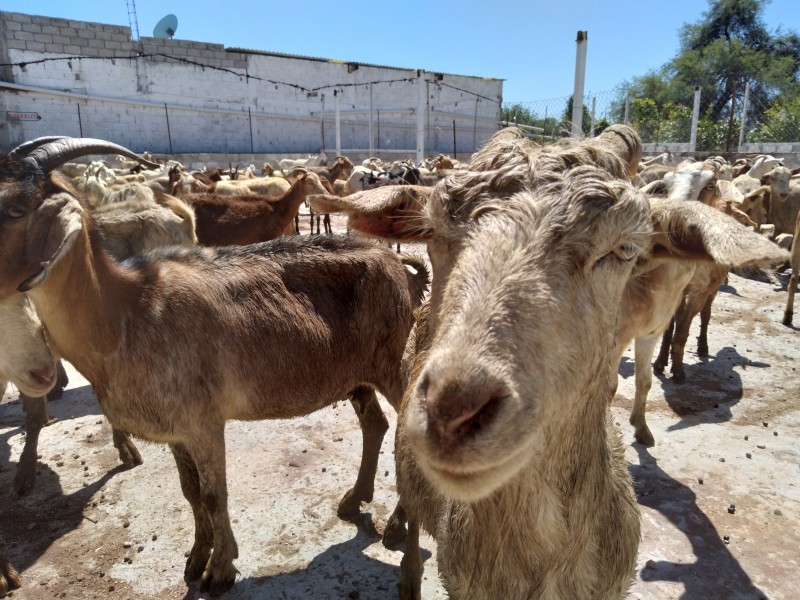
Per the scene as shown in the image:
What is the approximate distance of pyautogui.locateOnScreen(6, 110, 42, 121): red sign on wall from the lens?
3117 cm

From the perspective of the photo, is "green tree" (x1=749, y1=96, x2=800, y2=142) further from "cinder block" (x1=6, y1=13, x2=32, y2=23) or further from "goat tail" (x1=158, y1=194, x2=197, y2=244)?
"cinder block" (x1=6, y1=13, x2=32, y2=23)

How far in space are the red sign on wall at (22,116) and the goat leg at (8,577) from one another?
36.6m

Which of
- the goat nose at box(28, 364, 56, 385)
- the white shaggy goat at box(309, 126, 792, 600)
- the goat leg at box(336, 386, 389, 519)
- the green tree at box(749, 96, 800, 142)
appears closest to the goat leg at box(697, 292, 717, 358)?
the goat leg at box(336, 386, 389, 519)

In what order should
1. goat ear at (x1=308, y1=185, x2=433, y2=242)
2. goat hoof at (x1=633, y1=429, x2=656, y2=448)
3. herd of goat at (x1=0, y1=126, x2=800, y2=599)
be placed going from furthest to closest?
1. goat hoof at (x1=633, y1=429, x2=656, y2=448)
2. goat ear at (x1=308, y1=185, x2=433, y2=242)
3. herd of goat at (x1=0, y1=126, x2=800, y2=599)

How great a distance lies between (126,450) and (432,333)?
158 inches

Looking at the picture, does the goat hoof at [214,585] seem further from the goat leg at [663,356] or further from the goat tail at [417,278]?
the goat leg at [663,356]

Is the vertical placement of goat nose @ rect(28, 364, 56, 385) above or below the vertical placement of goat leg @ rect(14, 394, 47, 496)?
above

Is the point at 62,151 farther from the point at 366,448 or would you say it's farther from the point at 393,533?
the point at 393,533

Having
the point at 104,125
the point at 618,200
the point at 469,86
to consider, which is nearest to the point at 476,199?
the point at 618,200

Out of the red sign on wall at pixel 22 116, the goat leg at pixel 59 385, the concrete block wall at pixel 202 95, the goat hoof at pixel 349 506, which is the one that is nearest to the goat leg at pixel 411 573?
the goat hoof at pixel 349 506

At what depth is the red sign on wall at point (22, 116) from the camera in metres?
31.2

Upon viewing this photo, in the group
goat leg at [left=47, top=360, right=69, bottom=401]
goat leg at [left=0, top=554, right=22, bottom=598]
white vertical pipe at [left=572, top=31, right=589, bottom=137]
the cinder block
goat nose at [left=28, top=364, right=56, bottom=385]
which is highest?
the cinder block

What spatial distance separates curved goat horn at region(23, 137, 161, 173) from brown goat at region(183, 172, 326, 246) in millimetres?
5967

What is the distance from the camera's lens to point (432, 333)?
1880 mm
